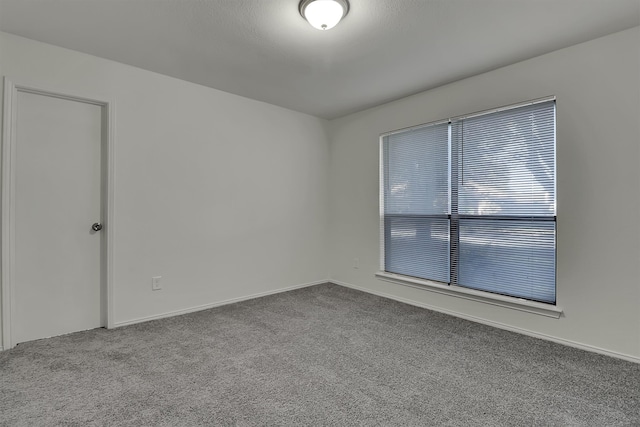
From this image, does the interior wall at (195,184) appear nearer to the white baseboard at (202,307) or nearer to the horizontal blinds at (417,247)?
the white baseboard at (202,307)

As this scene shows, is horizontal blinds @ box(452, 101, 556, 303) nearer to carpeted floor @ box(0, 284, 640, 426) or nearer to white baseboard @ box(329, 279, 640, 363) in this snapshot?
white baseboard @ box(329, 279, 640, 363)

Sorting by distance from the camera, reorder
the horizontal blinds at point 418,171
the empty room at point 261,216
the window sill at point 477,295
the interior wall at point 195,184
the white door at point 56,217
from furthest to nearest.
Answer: the horizontal blinds at point 418,171 → the interior wall at point 195,184 → the window sill at point 477,295 → the white door at point 56,217 → the empty room at point 261,216

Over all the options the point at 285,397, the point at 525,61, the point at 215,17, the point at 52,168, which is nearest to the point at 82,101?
the point at 52,168

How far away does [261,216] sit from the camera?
405 cm

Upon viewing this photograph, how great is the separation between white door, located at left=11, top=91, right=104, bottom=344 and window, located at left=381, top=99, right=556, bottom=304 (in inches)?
126

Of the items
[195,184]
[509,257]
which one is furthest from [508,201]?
[195,184]

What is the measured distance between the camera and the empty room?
1983mm

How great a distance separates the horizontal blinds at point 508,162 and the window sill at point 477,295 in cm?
79

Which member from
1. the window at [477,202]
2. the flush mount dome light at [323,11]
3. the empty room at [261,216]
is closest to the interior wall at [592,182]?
the empty room at [261,216]

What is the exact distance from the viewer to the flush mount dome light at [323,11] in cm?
200

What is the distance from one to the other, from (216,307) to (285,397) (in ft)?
6.46


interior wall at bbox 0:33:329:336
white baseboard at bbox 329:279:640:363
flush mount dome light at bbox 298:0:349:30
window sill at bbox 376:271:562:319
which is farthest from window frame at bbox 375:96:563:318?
flush mount dome light at bbox 298:0:349:30

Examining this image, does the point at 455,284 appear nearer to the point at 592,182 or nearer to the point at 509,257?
the point at 509,257

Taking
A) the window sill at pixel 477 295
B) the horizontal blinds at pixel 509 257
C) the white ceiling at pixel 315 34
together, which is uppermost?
the white ceiling at pixel 315 34
